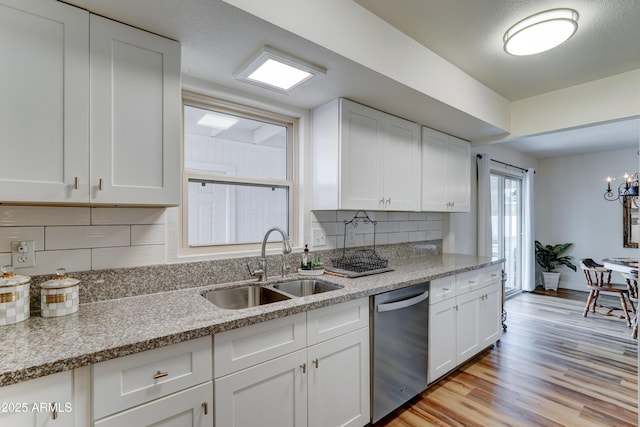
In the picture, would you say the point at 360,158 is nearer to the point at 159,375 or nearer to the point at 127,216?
the point at 127,216

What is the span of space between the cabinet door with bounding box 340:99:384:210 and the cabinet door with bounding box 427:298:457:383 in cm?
90

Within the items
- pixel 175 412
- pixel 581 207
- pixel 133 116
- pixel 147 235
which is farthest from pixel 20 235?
pixel 581 207

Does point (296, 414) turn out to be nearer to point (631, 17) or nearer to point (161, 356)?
point (161, 356)

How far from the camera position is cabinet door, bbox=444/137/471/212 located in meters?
3.12

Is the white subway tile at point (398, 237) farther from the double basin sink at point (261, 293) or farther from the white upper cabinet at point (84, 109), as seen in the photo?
the white upper cabinet at point (84, 109)

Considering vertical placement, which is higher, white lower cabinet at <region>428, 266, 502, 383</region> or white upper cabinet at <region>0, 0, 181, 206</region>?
white upper cabinet at <region>0, 0, 181, 206</region>

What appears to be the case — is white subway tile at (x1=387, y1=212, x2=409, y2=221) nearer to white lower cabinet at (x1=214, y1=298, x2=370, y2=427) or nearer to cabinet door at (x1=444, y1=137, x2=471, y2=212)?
cabinet door at (x1=444, y1=137, x2=471, y2=212)

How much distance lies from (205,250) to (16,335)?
95 cm

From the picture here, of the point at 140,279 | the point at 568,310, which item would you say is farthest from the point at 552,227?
the point at 140,279

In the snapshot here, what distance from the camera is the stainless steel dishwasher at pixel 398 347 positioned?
184cm

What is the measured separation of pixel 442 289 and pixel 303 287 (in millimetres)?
1077

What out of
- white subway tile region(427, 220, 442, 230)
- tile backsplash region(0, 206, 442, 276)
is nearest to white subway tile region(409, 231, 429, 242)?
white subway tile region(427, 220, 442, 230)

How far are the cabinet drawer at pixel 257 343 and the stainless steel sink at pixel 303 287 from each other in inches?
19.8

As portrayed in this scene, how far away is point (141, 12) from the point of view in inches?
51.1
